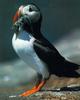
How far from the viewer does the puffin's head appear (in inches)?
184

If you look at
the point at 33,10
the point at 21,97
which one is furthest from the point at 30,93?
the point at 33,10

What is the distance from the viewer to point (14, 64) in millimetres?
7977

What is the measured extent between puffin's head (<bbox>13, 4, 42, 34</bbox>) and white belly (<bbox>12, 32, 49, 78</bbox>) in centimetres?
4

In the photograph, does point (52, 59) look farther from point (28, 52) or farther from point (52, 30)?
point (52, 30)

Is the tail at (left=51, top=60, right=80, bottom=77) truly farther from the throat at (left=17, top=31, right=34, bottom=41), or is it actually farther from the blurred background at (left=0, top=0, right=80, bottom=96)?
the blurred background at (left=0, top=0, right=80, bottom=96)

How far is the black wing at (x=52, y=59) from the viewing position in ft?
15.4

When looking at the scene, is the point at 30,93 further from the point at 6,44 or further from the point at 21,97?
the point at 6,44

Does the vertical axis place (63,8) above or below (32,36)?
below

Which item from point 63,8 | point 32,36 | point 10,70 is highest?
point 32,36

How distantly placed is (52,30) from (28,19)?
320 cm

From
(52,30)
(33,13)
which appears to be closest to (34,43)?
(33,13)

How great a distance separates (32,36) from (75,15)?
3305mm

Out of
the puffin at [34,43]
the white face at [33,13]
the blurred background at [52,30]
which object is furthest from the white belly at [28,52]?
the blurred background at [52,30]

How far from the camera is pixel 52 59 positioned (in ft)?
15.5
